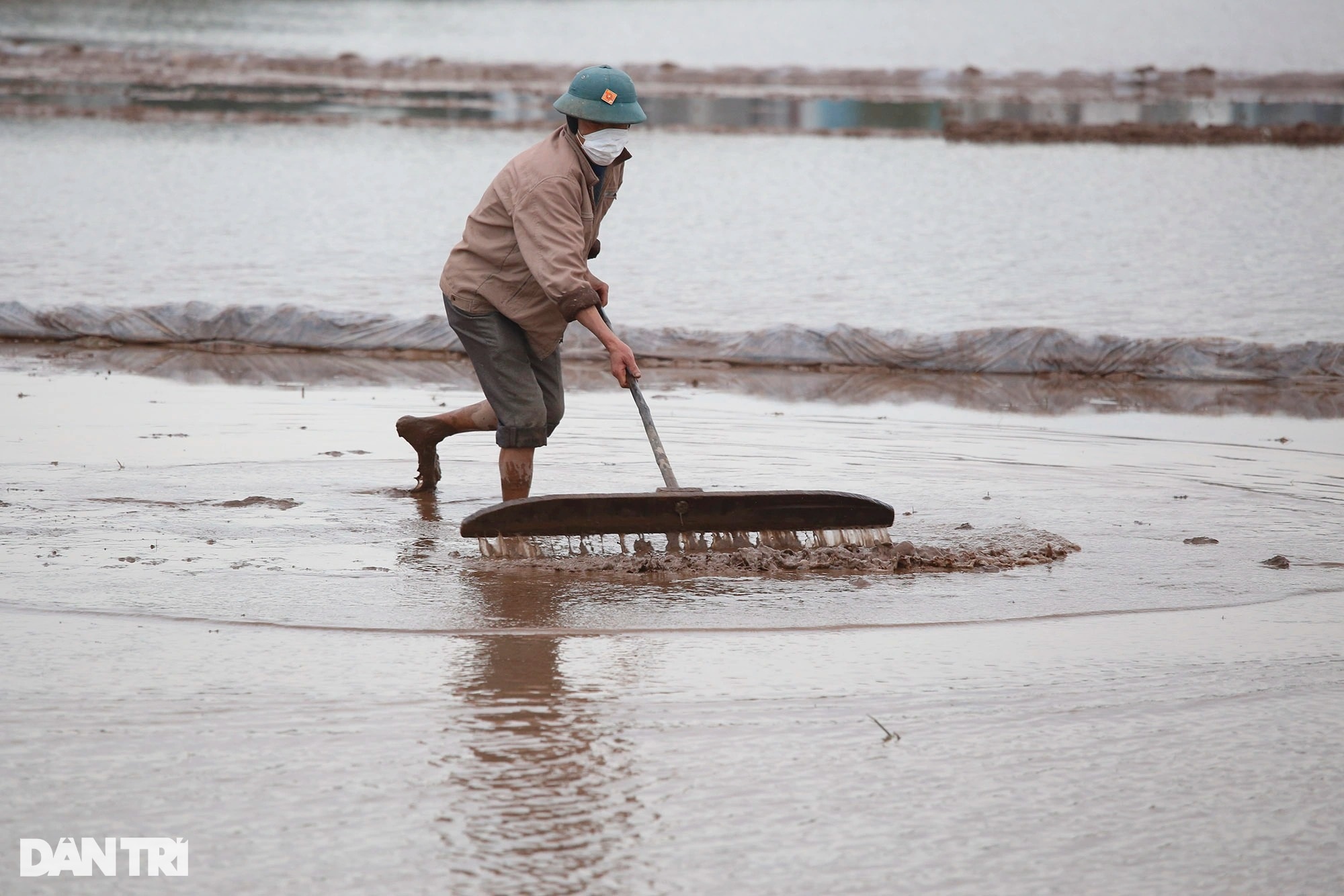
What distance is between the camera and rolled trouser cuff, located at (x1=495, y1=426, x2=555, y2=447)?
482cm

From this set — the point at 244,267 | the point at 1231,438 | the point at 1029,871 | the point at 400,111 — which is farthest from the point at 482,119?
the point at 1029,871

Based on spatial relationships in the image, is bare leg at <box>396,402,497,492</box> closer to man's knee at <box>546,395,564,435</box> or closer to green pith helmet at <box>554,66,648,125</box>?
man's knee at <box>546,395,564,435</box>

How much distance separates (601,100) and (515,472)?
49.4 inches

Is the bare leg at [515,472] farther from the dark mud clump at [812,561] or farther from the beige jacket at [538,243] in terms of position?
the dark mud clump at [812,561]

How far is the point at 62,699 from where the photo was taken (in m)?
3.29

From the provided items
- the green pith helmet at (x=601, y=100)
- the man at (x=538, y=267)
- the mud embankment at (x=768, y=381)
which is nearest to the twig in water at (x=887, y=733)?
the man at (x=538, y=267)

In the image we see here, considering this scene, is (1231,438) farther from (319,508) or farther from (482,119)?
(482,119)

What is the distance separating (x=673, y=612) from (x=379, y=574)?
0.93 m

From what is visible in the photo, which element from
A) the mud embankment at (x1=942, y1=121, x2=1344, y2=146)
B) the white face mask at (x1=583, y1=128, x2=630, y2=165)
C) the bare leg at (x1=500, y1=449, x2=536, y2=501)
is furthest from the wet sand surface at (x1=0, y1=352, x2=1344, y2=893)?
the mud embankment at (x1=942, y1=121, x2=1344, y2=146)

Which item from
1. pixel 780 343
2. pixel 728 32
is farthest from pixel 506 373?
pixel 728 32

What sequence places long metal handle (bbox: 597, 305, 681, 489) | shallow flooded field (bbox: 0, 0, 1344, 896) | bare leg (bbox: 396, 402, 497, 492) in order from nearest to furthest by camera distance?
shallow flooded field (bbox: 0, 0, 1344, 896), long metal handle (bbox: 597, 305, 681, 489), bare leg (bbox: 396, 402, 497, 492)

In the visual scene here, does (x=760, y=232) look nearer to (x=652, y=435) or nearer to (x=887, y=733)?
(x=652, y=435)

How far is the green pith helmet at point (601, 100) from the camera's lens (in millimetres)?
4406

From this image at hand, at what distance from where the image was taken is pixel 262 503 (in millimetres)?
5176
